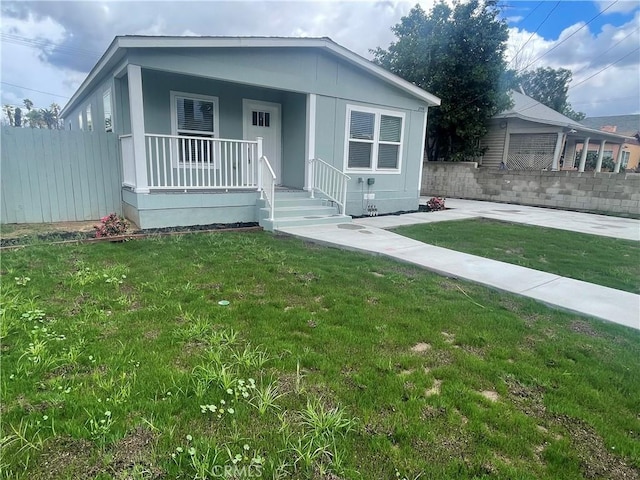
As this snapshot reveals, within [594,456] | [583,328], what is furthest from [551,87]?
[594,456]

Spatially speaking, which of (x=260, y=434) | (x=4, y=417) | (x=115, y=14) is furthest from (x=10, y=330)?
(x=115, y=14)

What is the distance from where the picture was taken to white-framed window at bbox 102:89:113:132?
320 inches

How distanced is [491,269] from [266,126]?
21.8 feet

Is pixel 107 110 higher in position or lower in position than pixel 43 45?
lower

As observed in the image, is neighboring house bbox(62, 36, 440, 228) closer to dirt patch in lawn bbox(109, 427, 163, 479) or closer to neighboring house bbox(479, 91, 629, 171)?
dirt patch in lawn bbox(109, 427, 163, 479)

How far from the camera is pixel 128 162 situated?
712 cm

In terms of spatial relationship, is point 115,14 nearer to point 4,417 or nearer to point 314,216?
point 314,216

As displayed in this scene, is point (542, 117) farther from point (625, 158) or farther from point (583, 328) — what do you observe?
point (625, 158)

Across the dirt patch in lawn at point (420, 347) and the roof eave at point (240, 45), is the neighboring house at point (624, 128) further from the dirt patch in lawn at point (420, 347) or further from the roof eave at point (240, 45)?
the dirt patch in lawn at point (420, 347)

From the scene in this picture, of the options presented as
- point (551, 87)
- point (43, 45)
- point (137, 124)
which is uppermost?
point (43, 45)

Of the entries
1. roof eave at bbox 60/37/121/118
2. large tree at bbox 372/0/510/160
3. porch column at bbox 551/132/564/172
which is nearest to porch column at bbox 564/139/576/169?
porch column at bbox 551/132/564/172

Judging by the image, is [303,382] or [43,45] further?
[43,45]

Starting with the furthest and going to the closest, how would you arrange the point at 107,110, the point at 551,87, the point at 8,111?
the point at 551,87, the point at 8,111, the point at 107,110

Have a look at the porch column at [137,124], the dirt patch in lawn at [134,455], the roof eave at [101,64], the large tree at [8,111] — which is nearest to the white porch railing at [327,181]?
the porch column at [137,124]
